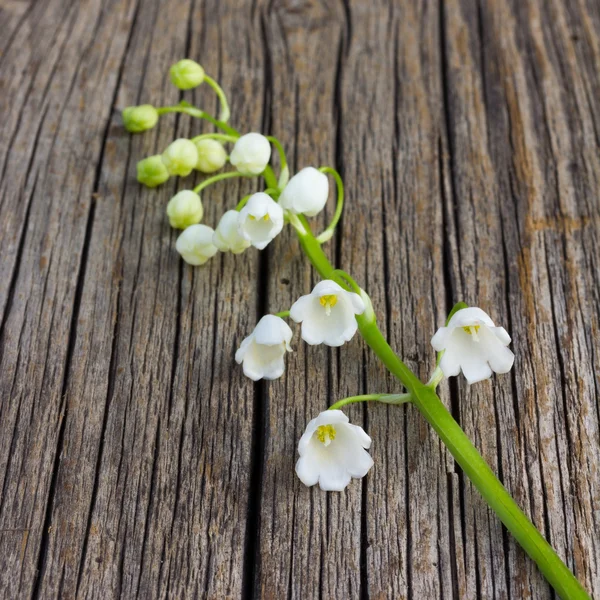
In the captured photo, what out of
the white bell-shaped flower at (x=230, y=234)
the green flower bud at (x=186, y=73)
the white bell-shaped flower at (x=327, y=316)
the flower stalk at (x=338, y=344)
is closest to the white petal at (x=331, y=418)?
the flower stalk at (x=338, y=344)

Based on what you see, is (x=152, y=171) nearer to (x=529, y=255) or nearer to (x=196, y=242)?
(x=196, y=242)

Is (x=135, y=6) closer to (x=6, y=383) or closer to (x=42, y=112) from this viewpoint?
(x=42, y=112)

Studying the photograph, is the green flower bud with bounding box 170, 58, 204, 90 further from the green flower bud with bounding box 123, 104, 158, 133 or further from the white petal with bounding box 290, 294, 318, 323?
the white petal with bounding box 290, 294, 318, 323

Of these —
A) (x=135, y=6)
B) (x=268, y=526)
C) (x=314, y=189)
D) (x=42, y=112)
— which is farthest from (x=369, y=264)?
(x=135, y=6)

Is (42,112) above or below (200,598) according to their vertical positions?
above

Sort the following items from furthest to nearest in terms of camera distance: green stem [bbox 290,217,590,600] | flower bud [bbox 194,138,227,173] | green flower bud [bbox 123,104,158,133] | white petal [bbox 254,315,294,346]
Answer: green flower bud [bbox 123,104,158,133], flower bud [bbox 194,138,227,173], white petal [bbox 254,315,294,346], green stem [bbox 290,217,590,600]

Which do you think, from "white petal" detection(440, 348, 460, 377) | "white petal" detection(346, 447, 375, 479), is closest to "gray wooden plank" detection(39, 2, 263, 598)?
"white petal" detection(346, 447, 375, 479)

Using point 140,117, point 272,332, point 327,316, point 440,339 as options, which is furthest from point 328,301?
point 140,117
